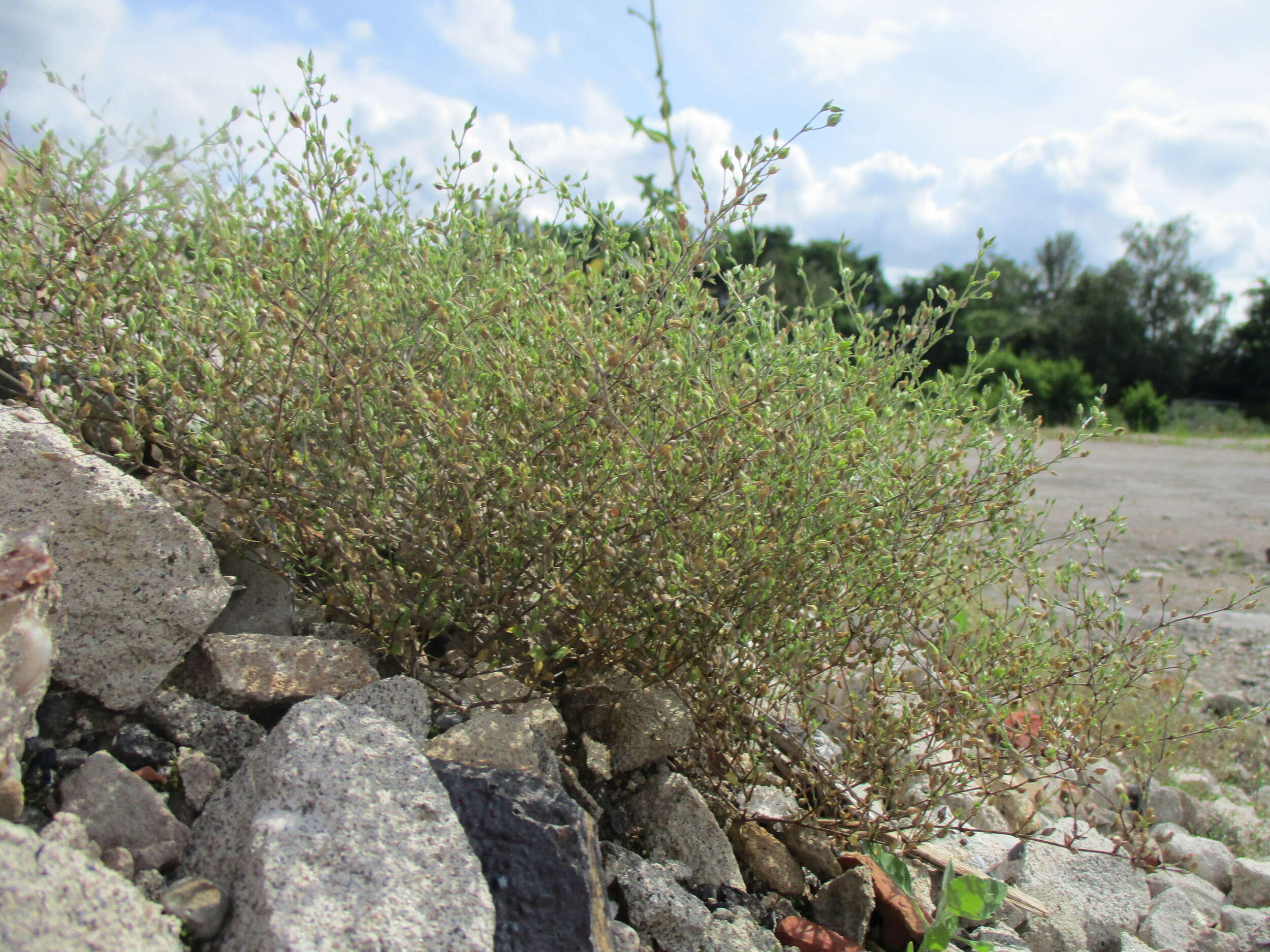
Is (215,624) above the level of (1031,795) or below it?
above

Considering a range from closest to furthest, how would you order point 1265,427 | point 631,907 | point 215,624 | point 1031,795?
point 631,907, point 215,624, point 1031,795, point 1265,427

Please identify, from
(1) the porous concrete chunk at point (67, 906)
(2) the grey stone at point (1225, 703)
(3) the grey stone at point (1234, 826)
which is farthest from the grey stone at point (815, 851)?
(2) the grey stone at point (1225, 703)

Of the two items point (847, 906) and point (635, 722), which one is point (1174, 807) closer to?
point (847, 906)

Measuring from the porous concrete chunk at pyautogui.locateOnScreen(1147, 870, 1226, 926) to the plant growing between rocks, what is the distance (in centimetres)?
90

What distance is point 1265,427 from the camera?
90.1ft

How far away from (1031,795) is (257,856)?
9.60 feet

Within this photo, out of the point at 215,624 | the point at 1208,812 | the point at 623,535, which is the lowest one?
the point at 1208,812

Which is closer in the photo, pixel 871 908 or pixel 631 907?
pixel 631 907

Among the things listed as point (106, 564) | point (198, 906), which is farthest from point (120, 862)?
point (106, 564)

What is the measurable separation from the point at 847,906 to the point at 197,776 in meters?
1.57

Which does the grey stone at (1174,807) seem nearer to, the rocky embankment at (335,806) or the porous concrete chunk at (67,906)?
the rocky embankment at (335,806)

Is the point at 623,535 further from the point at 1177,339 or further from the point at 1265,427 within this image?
the point at 1177,339

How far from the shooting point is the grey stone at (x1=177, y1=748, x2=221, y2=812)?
1.99 metres

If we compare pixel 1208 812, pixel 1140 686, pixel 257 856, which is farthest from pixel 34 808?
pixel 1208 812
